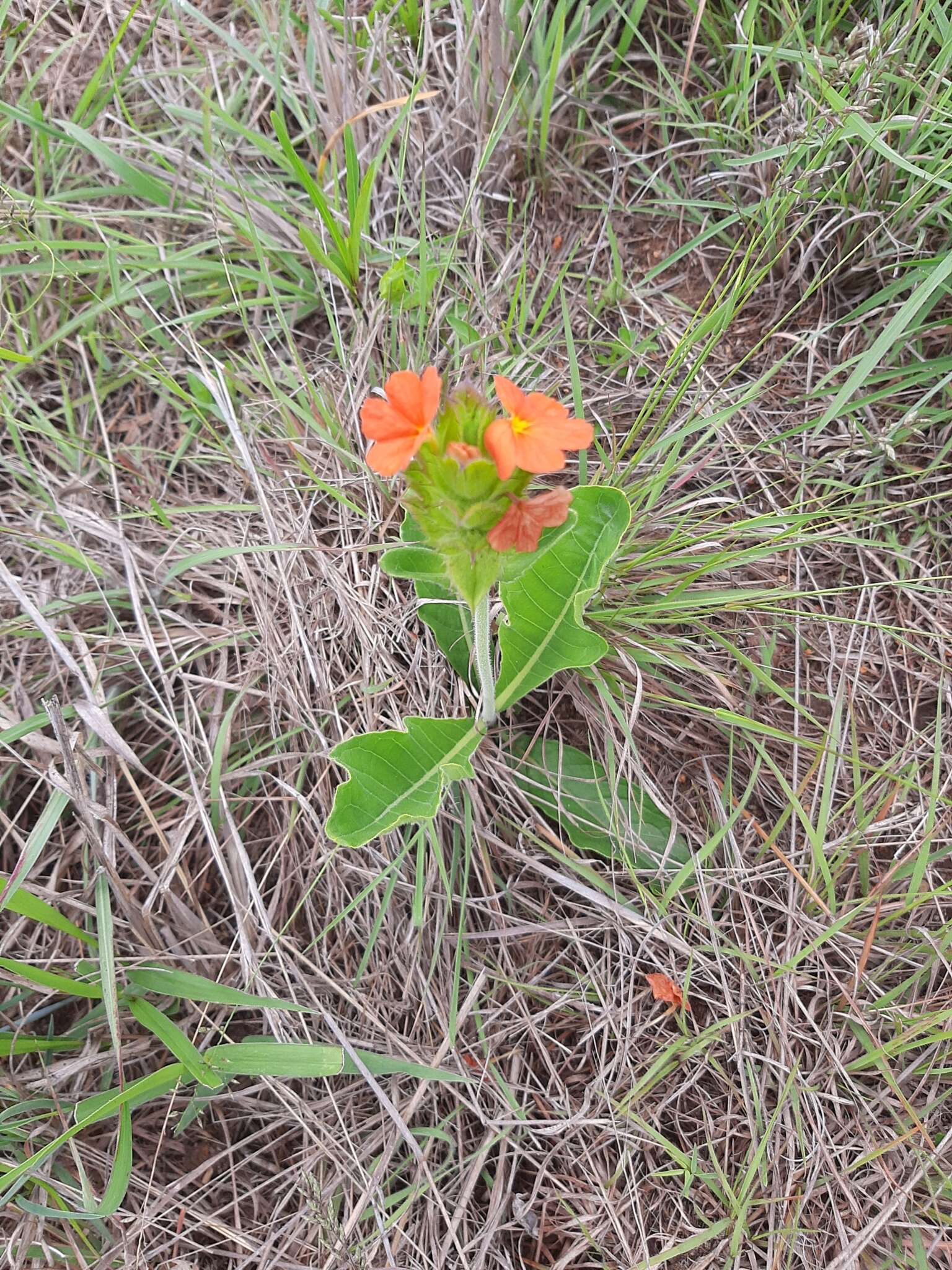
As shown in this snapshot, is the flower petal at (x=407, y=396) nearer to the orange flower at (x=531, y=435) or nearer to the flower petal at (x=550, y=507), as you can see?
the orange flower at (x=531, y=435)

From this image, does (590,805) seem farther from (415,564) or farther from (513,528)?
(513,528)

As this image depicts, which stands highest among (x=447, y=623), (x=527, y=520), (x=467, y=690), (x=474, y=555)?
(x=527, y=520)

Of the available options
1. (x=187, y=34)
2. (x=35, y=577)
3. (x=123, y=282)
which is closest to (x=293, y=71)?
(x=187, y=34)

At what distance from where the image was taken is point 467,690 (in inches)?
90.4

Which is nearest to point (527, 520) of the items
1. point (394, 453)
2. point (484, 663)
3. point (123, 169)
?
point (394, 453)

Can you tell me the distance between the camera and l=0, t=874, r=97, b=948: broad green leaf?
199cm

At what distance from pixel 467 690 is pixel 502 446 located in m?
0.88

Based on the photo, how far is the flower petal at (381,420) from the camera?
1565mm

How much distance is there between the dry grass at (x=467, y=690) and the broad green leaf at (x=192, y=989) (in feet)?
0.23

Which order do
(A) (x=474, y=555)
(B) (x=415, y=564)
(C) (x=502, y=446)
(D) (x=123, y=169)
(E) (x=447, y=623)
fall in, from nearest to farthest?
(C) (x=502, y=446)
(A) (x=474, y=555)
(B) (x=415, y=564)
(E) (x=447, y=623)
(D) (x=123, y=169)

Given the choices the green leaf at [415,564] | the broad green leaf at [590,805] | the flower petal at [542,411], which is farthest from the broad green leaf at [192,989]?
the flower petal at [542,411]

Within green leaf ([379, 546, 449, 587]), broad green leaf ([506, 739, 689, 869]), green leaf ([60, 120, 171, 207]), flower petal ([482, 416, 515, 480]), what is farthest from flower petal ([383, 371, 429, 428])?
green leaf ([60, 120, 171, 207])

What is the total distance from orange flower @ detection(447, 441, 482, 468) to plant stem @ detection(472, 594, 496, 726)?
33 cm

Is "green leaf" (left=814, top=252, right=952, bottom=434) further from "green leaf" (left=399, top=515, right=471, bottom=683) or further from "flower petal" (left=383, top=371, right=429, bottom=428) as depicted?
"flower petal" (left=383, top=371, right=429, bottom=428)
